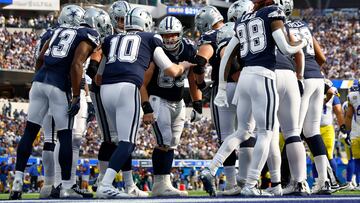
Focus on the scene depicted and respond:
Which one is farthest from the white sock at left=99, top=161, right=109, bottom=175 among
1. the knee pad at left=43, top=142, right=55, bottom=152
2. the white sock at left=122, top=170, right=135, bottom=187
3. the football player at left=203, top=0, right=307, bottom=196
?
the football player at left=203, top=0, right=307, bottom=196

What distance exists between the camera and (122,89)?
891cm

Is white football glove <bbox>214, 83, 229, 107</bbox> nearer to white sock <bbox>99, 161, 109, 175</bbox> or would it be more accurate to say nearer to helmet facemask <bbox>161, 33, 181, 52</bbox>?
helmet facemask <bbox>161, 33, 181, 52</bbox>

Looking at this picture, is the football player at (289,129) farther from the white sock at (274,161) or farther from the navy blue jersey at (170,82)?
the navy blue jersey at (170,82)

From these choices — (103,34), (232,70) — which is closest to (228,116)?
(232,70)

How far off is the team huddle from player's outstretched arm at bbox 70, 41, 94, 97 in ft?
0.04

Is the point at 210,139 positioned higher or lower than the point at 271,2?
lower

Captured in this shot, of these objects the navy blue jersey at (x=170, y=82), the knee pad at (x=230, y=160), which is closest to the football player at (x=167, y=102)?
the navy blue jersey at (x=170, y=82)

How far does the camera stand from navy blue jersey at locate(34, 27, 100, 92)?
9.34 m

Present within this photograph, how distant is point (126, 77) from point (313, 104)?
248 centimetres

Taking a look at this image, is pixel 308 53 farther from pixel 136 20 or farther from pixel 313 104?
pixel 136 20

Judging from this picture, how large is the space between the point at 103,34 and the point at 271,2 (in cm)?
253

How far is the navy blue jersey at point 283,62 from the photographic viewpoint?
358 inches

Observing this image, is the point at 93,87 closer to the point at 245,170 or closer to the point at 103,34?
the point at 103,34

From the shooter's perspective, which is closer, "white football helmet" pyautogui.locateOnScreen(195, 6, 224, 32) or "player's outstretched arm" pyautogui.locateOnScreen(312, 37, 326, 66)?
"player's outstretched arm" pyautogui.locateOnScreen(312, 37, 326, 66)
